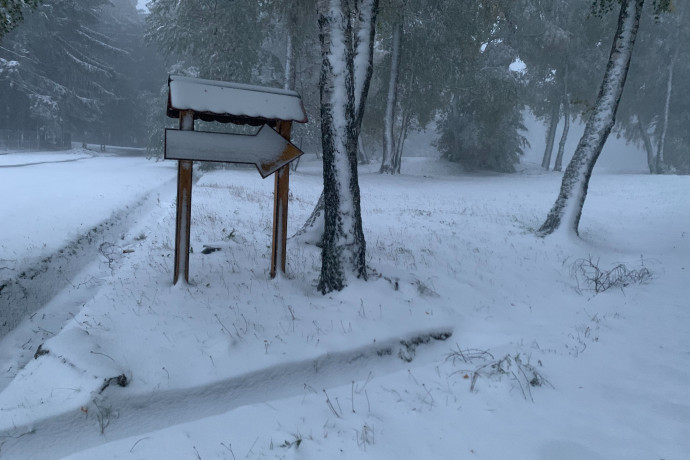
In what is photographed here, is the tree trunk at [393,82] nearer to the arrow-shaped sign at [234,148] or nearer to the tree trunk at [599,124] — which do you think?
the tree trunk at [599,124]

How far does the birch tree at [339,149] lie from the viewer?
5355mm

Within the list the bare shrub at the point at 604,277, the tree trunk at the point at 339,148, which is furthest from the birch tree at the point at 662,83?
the tree trunk at the point at 339,148

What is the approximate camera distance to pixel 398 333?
194 inches

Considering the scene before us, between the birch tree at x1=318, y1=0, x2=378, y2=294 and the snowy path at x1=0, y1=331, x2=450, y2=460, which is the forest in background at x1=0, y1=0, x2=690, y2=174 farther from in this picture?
the snowy path at x1=0, y1=331, x2=450, y2=460

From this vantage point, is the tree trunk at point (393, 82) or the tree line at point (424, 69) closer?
the tree line at point (424, 69)

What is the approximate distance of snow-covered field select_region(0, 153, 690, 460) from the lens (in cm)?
333

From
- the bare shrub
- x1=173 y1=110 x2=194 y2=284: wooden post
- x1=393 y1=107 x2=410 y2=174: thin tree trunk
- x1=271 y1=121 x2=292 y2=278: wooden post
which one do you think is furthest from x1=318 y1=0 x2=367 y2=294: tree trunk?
x1=393 y1=107 x2=410 y2=174: thin tree trunk

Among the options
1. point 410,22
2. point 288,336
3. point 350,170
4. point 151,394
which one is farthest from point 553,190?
point 151,394

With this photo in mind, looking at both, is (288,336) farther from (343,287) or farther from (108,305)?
(108,305)

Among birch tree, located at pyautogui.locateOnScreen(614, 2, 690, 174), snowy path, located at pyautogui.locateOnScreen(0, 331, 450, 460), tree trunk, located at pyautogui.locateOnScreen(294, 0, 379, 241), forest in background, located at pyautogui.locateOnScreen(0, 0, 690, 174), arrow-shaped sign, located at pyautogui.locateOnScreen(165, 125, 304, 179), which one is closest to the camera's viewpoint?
snowy path, located at pyautogui.locateOnScreen(0, 331, 450, 460)

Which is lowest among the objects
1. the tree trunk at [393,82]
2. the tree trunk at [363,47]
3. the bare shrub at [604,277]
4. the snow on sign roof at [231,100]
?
the bare shrub at [604,277]

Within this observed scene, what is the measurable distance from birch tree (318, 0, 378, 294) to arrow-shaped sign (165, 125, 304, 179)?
1.85 feet

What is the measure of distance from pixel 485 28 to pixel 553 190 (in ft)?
27.8

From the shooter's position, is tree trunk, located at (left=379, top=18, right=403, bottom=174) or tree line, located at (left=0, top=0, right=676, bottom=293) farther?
tree trunk, located at (left=379, top=18, right=403, bottom=174)
